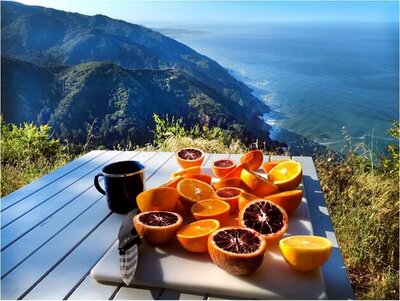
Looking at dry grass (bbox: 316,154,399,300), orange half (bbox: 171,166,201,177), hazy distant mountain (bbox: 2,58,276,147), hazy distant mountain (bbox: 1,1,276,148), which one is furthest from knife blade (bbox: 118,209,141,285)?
hazy distant mountain (bbox: 2,58,276,147)

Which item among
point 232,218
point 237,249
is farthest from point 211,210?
point 237,249

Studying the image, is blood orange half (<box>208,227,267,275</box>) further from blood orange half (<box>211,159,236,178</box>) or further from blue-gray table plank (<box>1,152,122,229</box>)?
blue-gray table plank (<box>1,152,122,229</box>)

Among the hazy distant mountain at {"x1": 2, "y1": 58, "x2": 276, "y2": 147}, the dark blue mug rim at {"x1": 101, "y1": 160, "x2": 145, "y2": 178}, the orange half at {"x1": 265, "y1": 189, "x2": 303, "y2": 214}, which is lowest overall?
the hazy distant mountain at {"x1": 2, "y1": 58, "x2": 276, "y2": 147}

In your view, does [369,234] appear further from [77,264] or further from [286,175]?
[77,264]

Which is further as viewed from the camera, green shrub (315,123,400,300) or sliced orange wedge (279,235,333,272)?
green shrub (315,123,400,300)

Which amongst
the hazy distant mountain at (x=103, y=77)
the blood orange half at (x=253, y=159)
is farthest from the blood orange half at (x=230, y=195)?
the hazy distant mountain at (x=103, y=77)

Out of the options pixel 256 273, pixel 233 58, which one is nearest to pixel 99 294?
pixel 256 273

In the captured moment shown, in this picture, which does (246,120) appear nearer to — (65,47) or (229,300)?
(65,47)
